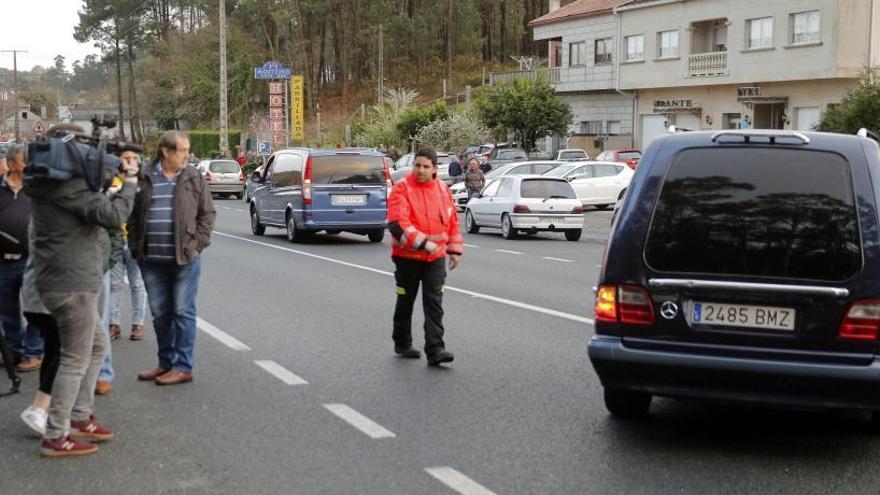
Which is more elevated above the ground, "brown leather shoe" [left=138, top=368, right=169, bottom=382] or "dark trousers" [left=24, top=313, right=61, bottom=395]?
"dark trousers" [left=24, top=313, right=61, bottom=395]

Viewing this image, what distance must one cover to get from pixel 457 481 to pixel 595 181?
98.3ft

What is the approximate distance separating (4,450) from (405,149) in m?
57.0

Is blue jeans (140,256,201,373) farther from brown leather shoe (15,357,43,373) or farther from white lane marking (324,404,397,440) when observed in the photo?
white lane marking (324,404,397,440)

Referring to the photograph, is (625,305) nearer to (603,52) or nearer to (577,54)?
(603,52)

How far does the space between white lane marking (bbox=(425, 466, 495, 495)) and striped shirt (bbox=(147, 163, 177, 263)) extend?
2.96m

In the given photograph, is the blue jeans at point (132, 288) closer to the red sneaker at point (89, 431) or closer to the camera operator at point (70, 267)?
the red sneaker at point (89, 431)

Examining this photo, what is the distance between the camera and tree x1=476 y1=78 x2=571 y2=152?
52219mm

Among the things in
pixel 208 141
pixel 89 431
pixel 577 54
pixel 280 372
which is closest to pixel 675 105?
pixel 577 54

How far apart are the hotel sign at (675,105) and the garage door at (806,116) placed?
5761 millimetres

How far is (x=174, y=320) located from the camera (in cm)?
845

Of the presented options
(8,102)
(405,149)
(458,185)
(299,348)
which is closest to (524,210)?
(458,185)

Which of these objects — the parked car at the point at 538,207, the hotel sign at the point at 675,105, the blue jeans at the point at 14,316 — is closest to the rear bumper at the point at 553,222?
the parked car at the point at 538,207

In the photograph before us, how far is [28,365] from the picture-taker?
901cm

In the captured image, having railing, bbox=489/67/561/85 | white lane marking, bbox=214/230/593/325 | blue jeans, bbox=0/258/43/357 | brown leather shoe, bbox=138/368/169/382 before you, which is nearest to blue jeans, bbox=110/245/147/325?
blue jeans, bbox=0/258/43/357
